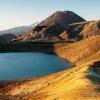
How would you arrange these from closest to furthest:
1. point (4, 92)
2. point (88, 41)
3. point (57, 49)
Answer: point (4, 92) → point (88, 41) → point (57, 49)

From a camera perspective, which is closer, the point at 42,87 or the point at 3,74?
the point at 42,87

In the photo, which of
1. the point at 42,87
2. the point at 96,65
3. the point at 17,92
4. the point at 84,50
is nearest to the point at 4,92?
the point at 17,92

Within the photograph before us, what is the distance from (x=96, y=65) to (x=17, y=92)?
19.9 metres

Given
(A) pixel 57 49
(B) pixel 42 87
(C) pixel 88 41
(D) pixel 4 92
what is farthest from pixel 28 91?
(A) pixel 57 49

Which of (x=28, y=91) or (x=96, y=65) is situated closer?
(x=28, y=91)

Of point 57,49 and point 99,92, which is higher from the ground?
point 99,92

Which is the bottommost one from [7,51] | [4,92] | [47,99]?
[7,51]

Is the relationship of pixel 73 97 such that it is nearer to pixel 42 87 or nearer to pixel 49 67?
pixel 42 87

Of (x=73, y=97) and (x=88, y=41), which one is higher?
(x=73, y=97)

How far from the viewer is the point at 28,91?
60.2m

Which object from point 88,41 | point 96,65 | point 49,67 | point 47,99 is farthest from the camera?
point 88,41

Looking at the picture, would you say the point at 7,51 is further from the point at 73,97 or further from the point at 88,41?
the point at 73,97

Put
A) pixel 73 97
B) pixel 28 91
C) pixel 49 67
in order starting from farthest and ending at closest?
1. pixel 49 67
2. pixel 28 91
3. pixel 73 97

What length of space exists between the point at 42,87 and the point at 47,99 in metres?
17.5
